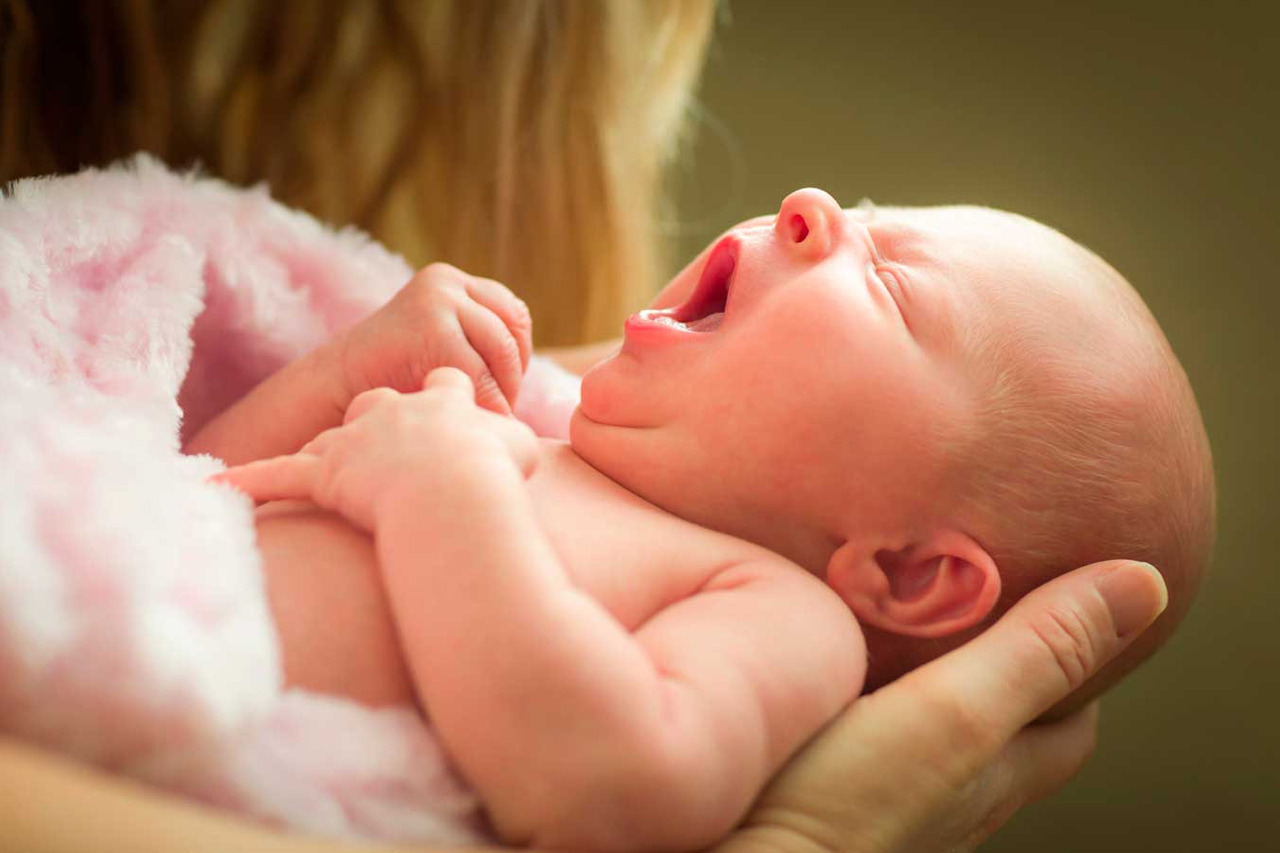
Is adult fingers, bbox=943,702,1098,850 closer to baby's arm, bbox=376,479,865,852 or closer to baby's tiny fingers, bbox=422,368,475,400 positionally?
baby's arm, bbox=376,479,865,852

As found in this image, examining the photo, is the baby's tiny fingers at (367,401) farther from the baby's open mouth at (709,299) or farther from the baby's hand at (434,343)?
the baby's open mouth at (709,299)

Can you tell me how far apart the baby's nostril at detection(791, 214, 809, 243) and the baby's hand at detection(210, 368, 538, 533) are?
11.1 inches

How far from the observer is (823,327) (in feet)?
2.73

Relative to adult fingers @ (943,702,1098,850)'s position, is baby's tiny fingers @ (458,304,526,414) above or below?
above

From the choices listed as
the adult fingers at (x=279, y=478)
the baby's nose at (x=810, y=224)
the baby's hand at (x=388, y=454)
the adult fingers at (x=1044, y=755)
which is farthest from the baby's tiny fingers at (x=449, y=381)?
the adult fingers at (x=1044, y=755)

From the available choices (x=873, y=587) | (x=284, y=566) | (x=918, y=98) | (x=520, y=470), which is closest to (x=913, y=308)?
(x=873, y=587)

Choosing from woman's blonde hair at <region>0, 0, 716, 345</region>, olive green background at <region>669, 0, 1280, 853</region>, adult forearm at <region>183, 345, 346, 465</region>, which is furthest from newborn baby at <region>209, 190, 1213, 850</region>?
olive green background at <region>669, 0, 1280, 853</region>

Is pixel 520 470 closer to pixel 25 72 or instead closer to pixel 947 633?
pixel 947 633

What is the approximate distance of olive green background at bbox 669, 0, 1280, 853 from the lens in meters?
1.49

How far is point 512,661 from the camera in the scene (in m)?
0.63

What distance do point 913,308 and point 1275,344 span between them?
0.91 m

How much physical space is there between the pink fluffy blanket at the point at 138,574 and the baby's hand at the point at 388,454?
1.9 inches

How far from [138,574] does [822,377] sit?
0.48 meters

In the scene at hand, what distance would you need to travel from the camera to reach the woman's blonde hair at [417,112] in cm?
116
